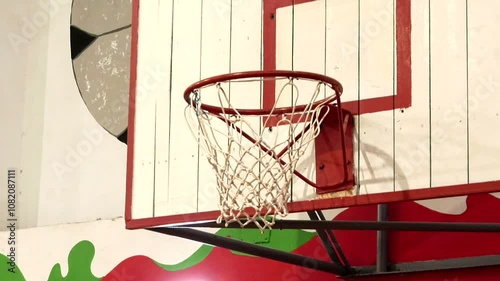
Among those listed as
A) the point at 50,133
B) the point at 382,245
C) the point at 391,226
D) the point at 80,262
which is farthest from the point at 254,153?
the point at 50,133

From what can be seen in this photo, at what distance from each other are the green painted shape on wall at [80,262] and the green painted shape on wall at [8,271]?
0.29 meters

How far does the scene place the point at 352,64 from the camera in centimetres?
285

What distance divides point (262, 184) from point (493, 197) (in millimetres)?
988

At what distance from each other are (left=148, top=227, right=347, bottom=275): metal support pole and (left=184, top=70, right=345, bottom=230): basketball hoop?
1.04ft

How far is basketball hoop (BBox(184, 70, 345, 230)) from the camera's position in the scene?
8.86ft

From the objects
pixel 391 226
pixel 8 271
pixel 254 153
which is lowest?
pixel 8 271

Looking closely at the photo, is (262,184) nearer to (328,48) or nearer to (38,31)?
(328,48)

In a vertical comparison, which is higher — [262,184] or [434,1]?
[434,1]

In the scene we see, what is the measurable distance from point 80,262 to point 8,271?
0.49m

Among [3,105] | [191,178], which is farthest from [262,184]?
[3,105]

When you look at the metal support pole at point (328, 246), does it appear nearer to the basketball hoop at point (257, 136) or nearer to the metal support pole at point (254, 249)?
the metal support pole at point (254, 249)

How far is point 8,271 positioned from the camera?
14.4ft

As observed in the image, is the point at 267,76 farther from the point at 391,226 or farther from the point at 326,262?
the point at 326,262

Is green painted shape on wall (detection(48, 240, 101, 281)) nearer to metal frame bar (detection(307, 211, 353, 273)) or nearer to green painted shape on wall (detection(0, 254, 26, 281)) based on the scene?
green painted shape on wall (detection(0, 254, 26, 281))
